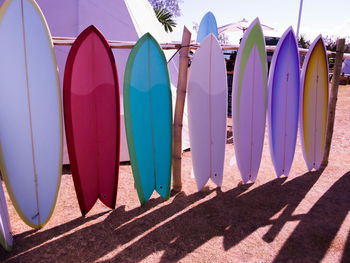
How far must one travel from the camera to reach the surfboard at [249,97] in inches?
103

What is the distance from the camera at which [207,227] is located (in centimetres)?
230

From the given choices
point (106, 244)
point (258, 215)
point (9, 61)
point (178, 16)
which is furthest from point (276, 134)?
point (178, 16)

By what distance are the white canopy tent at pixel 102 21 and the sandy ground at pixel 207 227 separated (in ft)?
4.39

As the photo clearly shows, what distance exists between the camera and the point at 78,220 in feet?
7.82

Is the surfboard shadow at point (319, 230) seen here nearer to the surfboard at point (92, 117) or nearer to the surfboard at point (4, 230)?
the surfboard at point (92, 117)

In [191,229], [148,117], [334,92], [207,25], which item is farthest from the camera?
[207,25]

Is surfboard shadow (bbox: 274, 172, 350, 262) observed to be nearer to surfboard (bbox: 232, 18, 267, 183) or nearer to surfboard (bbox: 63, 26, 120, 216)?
surfboard (bbox: 232, 18, 267, 183)

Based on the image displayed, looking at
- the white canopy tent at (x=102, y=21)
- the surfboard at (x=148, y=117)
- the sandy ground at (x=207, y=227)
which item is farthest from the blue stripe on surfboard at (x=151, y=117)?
the white canopy tent at (x=102, y=21)

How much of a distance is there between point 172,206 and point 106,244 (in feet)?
2.48

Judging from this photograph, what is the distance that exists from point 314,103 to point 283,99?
0.49m

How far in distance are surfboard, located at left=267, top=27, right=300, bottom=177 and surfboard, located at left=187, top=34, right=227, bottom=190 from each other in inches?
22.6

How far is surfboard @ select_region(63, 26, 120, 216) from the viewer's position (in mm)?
2264

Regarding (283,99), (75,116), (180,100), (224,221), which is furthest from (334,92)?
(75,116)

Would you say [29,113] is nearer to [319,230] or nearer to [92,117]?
[92,117]
